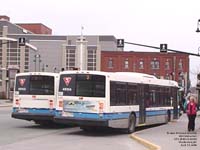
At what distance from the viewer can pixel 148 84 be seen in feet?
84.8

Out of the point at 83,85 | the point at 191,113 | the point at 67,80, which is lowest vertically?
the point at 191,113

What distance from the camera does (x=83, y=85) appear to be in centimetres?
2123

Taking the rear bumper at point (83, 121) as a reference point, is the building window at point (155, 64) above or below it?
above

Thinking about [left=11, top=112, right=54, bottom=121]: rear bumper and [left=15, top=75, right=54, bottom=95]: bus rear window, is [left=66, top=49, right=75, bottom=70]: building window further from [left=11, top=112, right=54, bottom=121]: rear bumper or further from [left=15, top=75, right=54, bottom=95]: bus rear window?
[left=11, top=112, right=54, bottom=121]: rear bumper

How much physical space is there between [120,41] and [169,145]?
96.0 feet

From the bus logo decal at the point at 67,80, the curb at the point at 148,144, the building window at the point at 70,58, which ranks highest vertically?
the building window at the point at 70,58

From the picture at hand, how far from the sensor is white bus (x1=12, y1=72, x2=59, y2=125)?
24359 millimetres

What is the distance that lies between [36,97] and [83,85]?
4.03 metres

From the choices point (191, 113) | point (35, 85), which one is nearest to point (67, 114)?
point (35, 85)

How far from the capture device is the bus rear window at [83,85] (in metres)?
20.9

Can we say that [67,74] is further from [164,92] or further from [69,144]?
[164,92]

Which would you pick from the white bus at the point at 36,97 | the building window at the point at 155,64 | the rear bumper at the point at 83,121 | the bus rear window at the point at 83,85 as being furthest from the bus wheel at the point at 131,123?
the building window at the point at 155,64

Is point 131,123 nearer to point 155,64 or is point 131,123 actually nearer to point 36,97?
point 36,97

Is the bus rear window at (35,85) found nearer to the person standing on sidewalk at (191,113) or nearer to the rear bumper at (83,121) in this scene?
the rear bumper at (83,121)
